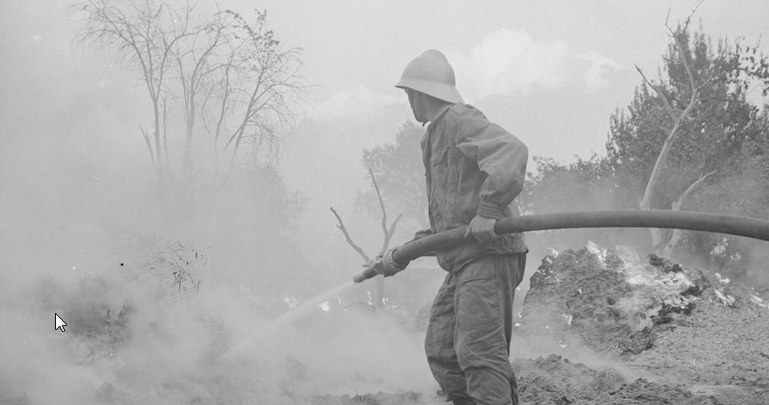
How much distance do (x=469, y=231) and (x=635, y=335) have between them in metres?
4.30

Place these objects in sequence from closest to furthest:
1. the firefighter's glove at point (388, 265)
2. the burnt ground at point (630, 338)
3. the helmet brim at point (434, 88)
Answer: the helmet brim at point (434, 88) → the firefighter's glove at point (388, 265) → the burnt ground at point (630, 338)

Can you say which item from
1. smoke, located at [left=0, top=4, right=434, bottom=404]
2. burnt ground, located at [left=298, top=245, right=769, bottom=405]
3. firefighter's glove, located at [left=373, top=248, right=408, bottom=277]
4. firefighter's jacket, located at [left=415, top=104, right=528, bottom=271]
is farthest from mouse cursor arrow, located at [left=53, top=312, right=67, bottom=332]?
firefighter's jacket, located at [left=415, top=104, right=528, bottom=271]

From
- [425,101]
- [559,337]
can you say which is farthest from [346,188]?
[425,101]

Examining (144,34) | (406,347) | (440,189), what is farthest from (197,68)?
(440,189)

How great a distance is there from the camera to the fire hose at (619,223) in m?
2.95

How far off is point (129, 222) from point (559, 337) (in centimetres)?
1142

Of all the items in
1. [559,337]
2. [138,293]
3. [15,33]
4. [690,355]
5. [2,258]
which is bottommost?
[690,355]

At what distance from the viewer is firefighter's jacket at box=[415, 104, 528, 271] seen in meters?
3.15

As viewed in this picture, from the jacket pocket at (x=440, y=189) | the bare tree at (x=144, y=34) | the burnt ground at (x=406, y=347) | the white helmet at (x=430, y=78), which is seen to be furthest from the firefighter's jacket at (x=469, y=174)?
the bare tree at (x=144, y=34)

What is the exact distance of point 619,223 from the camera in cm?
320

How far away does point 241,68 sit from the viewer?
2002cm

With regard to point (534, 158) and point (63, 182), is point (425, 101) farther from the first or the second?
point (534, 158)

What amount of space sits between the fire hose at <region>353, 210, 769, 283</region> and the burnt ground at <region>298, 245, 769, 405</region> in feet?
5.00

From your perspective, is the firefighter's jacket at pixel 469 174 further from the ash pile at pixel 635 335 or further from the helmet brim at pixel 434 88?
the ash pile at pixel 635 335
